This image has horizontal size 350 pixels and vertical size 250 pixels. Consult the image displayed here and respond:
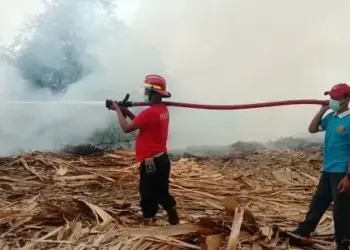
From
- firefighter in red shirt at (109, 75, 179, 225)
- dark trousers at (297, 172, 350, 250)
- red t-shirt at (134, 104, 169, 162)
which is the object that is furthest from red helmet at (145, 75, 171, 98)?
dark trousers at (297, 172, 350, 250)

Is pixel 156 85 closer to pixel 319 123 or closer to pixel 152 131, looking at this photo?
pixel 152 131

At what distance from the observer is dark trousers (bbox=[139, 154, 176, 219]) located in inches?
216

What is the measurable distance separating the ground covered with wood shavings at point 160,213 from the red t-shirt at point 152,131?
26.3 inches

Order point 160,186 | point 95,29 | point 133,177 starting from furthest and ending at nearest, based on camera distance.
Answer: point 95,29 → point 133,177 → point 160,186

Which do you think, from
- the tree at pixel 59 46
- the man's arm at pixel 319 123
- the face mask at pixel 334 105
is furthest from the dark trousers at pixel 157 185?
the tree at pixel 59 46

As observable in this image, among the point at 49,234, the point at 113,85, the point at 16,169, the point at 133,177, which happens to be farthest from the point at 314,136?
the point at 49,234

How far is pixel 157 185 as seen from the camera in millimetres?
5520

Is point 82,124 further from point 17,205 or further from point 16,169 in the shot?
point 17,205

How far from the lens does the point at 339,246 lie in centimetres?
489

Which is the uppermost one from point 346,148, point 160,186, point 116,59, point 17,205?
point 116,59

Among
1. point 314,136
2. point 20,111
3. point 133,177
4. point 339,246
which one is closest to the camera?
point 339,246

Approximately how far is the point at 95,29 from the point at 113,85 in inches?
98.5

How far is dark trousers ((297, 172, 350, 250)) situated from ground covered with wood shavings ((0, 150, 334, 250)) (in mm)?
197

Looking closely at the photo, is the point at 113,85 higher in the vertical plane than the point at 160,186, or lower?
higher
